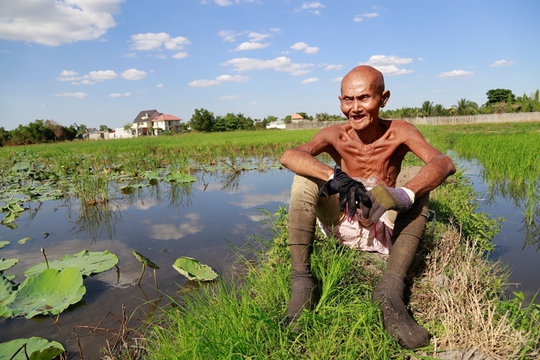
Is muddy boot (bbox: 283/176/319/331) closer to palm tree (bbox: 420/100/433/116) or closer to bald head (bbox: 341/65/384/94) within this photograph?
bald head (bbox: 341/65/384/94)

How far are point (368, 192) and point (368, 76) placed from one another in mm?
657

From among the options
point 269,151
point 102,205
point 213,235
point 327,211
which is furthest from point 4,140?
point 327,211

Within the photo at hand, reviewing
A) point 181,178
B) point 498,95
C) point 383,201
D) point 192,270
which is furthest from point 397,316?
point 498,95

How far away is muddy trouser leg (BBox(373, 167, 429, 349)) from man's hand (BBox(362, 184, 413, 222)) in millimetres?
179

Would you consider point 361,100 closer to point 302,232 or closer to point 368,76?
point 368,76

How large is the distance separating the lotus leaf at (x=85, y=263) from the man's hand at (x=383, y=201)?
1928 millimetres

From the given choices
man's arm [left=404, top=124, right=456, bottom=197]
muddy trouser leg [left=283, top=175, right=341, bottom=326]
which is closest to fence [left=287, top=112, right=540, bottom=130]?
man's arm [left=404, top=124, right=456, bottom=197]

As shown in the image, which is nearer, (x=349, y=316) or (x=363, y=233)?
(x=349, y=316)

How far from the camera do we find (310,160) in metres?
1.85

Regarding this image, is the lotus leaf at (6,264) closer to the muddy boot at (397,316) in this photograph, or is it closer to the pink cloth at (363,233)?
the pink cloth at (363,233)

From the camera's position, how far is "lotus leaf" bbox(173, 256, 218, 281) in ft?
8.12

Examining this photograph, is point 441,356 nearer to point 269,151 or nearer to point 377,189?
point 377,189

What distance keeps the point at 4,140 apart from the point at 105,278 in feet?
91.1

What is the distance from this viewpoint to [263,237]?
3.46 m
